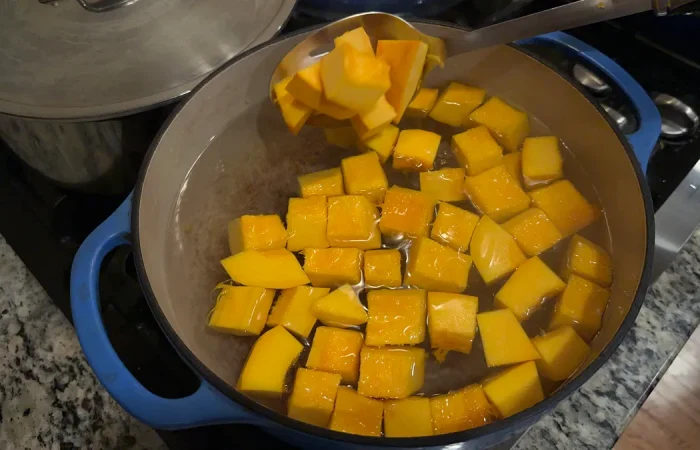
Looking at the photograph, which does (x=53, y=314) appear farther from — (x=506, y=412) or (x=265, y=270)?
(x=506, y=412)

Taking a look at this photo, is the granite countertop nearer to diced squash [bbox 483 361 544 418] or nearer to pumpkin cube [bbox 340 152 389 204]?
diced squash [bbox 483 361 544 418]

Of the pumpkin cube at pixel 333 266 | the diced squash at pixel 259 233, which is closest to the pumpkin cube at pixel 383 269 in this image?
the pumpkin cube at pixel 333 266

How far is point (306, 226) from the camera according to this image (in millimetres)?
745

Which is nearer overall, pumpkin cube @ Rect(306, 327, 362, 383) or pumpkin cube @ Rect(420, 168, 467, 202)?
pumpkin cube @ Rect(306, 327, 362, 383)

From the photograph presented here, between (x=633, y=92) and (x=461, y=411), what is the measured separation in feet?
1.45

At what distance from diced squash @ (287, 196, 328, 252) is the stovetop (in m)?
0.20

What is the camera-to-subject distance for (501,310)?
677mm

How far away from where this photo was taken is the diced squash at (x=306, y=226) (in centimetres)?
74

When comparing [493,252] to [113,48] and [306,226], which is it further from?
[113,48]

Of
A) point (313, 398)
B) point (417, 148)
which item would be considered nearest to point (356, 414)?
point (313, 398)

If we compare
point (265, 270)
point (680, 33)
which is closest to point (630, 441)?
point (265, 270)

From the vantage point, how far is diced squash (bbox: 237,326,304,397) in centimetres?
62

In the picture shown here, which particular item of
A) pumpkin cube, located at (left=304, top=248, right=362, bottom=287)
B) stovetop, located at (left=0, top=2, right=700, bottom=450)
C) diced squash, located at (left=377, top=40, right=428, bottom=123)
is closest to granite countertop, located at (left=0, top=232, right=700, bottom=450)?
stovetop, located at (left=0, top=2, right=700, bottom=450)

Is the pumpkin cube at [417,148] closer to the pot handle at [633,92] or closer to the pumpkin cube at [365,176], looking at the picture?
the pumpkin cube at [365,176]
